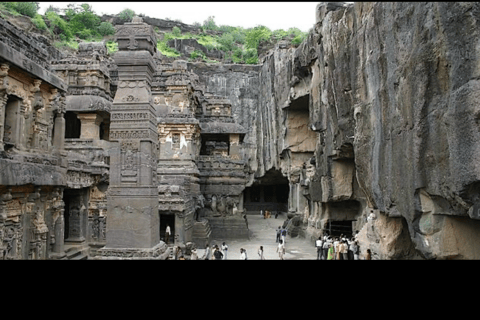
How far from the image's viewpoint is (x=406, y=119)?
788cm

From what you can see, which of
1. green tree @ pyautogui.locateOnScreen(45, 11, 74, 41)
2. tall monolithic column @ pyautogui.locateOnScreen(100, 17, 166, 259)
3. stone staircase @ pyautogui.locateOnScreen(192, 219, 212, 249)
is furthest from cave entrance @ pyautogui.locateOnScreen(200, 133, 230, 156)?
green tree @ pyautogui.locateOnScreen(45, 11, 74, 41)

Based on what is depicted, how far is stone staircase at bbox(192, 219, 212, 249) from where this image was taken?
648 inches

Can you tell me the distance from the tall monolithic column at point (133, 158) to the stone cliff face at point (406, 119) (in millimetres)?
5567

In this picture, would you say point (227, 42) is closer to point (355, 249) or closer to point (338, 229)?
point (338, 229)

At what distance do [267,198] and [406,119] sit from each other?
31262mm

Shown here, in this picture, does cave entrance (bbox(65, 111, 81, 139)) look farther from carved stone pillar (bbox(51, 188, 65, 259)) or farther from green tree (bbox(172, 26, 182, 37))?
green tree (bbox(172, 26, 182, 37))

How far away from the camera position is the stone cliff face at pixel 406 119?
600 centimetres

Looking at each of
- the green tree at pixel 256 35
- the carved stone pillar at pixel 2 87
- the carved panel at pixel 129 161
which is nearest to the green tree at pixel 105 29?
the green tree at pixel 256 35

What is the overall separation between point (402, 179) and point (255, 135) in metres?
25.3

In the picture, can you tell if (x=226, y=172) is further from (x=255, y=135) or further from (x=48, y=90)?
(x=255, y=135)

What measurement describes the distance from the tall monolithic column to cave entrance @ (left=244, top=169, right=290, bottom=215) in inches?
1131

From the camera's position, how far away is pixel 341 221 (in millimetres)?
18547

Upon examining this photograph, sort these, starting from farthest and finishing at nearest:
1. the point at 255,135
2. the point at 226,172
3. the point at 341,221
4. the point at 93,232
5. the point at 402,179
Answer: the point at 255,135 → the point at 226,172 → the point at 341,221 → the point at 93,232 → the point at 402,179
